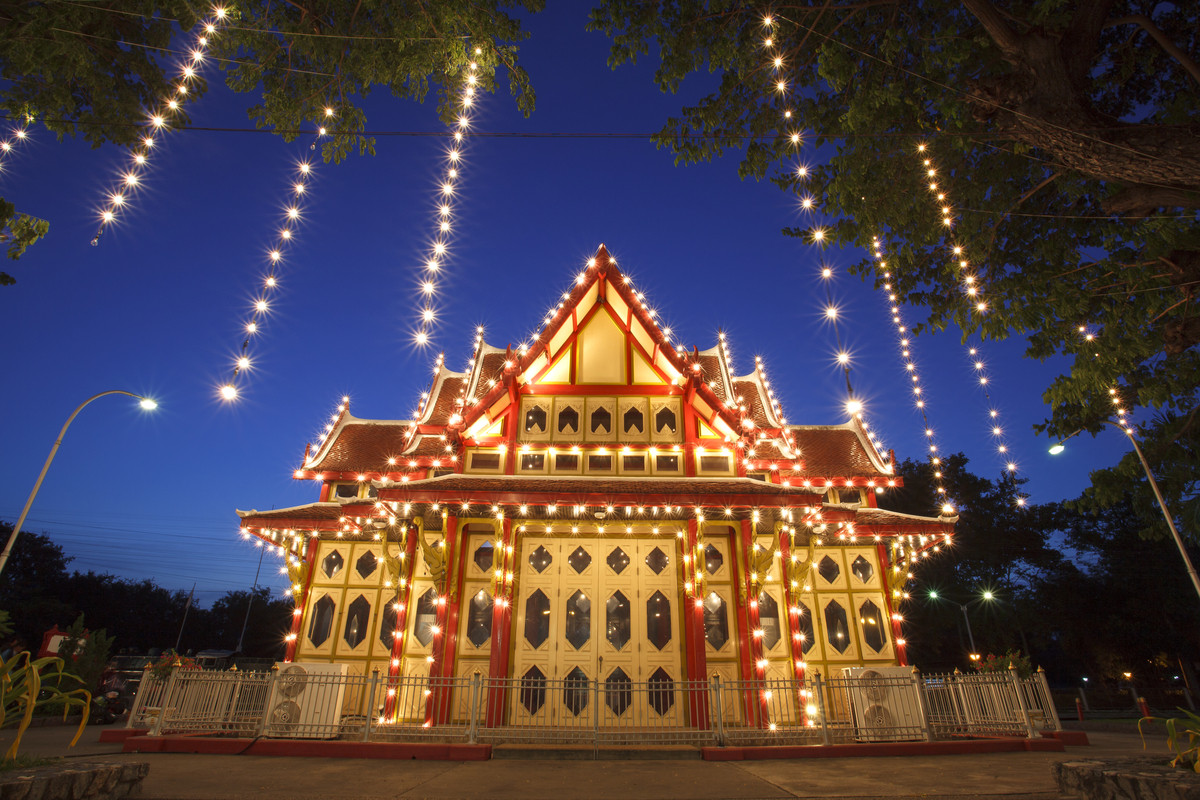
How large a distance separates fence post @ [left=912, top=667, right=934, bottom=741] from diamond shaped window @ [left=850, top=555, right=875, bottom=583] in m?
5.27

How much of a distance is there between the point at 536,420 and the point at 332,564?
23.6 ft

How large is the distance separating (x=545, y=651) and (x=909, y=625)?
103ft

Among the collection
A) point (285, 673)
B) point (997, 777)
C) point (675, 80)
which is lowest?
point (997, 777)

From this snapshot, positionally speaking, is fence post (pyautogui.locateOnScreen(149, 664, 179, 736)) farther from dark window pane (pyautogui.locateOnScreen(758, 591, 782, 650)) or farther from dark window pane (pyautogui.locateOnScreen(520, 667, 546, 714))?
dark window pane (pyautogui.locateOnScreen(758, 591, 782, 650))

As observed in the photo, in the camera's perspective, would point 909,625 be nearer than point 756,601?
No

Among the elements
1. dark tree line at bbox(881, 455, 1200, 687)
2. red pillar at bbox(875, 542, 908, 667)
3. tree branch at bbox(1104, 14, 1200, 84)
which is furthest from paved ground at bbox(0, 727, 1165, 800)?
dark tree line at bbox(881, 455, 1200, 687)

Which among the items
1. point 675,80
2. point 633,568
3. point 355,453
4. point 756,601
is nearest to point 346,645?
point 355,453

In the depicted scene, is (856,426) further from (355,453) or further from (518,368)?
(355,453)

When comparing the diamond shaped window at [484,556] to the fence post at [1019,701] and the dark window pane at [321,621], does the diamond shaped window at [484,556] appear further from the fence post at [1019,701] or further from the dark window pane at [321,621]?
the fence post at [1019,701]

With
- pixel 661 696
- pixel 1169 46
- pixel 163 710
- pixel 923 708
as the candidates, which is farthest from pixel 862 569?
pixel 163 710

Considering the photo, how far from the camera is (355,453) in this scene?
56.9 feet

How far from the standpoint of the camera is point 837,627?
14906 millimetres

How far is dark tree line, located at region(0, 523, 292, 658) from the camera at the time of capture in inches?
1561

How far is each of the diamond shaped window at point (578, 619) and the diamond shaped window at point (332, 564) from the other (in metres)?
7.06
